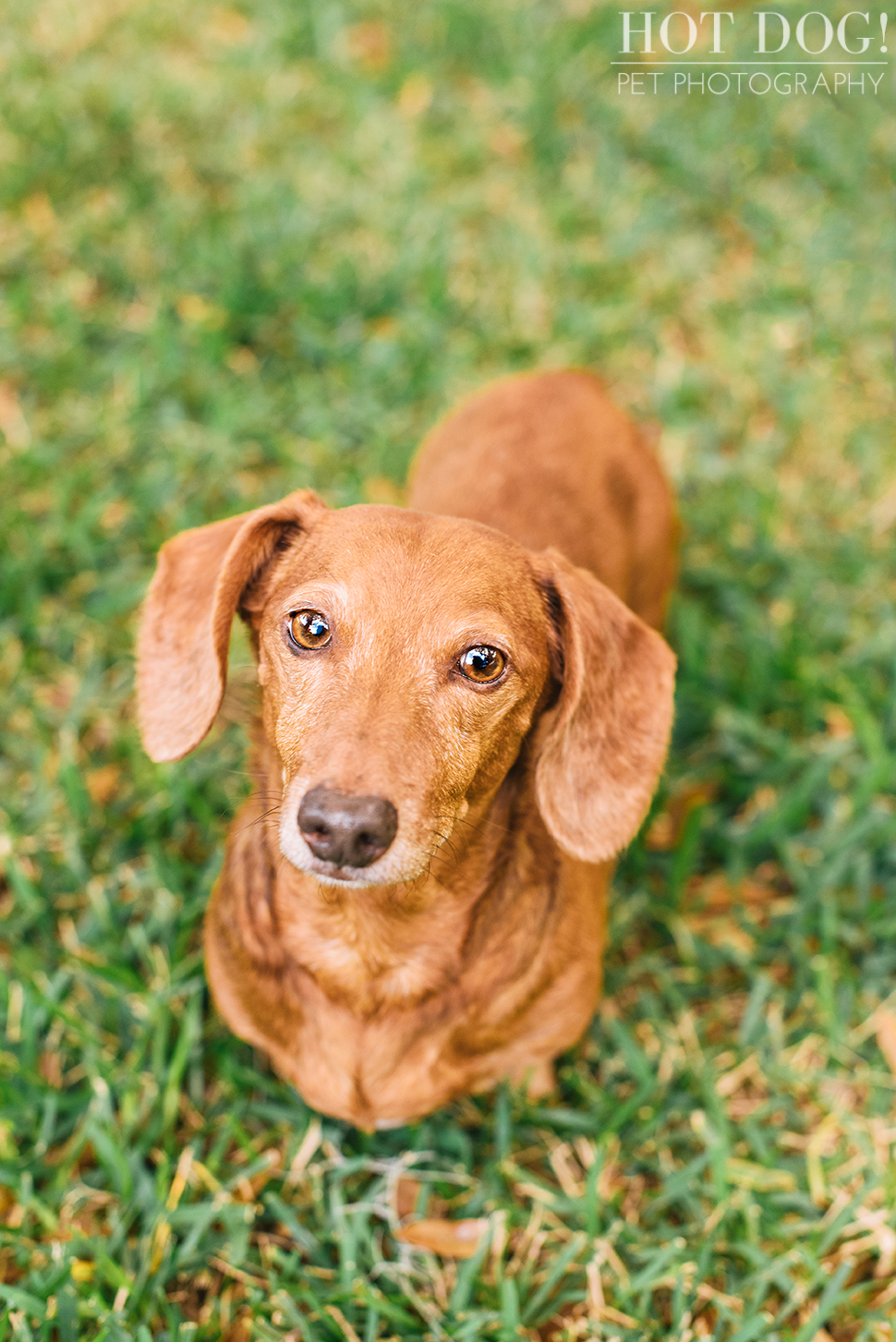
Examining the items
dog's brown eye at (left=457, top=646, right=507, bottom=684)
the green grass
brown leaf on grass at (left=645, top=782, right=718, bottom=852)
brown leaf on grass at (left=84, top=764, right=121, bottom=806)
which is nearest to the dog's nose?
dog's brown eye at (left=457, top=646, right=507, bottom=684)

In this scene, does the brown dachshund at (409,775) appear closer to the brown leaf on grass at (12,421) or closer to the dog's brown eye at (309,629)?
the dog's brown eye at (309,629)

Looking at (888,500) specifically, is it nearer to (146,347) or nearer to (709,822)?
(709,822)

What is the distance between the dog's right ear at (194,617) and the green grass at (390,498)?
1.35ft

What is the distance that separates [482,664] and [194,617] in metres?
0.71

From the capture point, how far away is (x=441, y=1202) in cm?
294

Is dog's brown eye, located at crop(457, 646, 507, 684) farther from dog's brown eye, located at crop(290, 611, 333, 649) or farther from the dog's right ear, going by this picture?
the dog's right ear

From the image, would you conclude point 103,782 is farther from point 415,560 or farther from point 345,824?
point 345,824

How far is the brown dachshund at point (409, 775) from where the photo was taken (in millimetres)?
2102

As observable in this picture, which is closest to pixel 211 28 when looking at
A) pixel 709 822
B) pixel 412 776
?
pixel 709 822

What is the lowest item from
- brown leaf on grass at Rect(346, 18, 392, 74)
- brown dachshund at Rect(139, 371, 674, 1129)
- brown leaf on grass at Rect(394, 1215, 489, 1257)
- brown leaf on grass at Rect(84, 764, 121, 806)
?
brown leaf on grass at Rect(394, 1215, 489, 1257)

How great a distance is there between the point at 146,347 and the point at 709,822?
311cm

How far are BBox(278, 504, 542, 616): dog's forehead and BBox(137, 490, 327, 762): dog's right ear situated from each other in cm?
9

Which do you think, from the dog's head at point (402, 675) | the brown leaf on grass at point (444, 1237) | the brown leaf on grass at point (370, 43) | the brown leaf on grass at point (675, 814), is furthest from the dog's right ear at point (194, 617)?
the brown leaf on grass at point (370, 43)

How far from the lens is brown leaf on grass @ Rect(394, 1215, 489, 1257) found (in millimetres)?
2809
